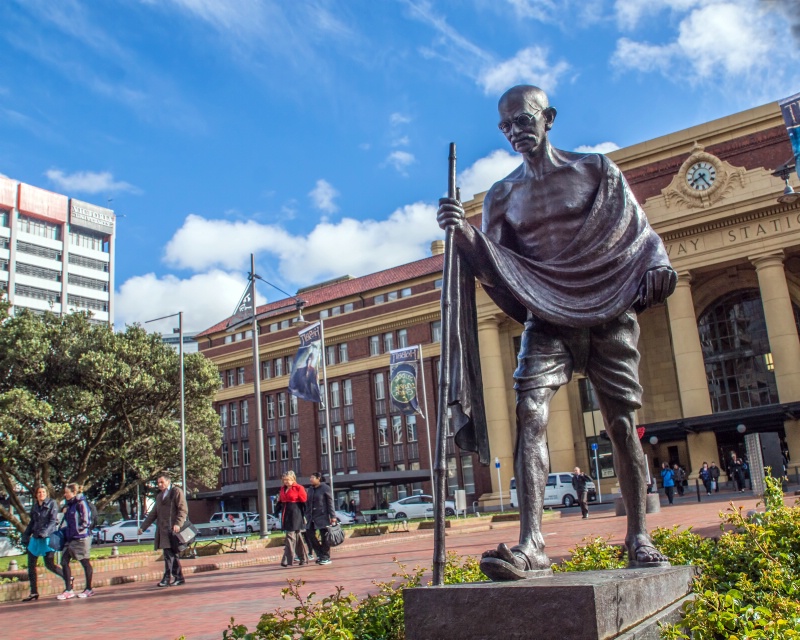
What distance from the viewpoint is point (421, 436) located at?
178 ft

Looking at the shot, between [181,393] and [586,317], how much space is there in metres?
27.0

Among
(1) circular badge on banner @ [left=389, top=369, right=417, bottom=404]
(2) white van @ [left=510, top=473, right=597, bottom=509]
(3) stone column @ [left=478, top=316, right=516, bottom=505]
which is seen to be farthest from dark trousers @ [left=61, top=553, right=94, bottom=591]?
(3) stone column @ [left=478, top=316, right=516, bottom=505]

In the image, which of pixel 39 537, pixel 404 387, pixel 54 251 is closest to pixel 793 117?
pixel 404 387

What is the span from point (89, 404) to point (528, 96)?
84.4ft

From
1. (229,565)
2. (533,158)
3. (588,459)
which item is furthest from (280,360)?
(533,158)

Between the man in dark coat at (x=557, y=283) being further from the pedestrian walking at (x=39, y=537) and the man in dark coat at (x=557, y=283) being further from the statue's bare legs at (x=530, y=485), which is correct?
the pedestrian walking at (x=39, y=537)

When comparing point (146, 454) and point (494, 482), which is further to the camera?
point (494, 482)

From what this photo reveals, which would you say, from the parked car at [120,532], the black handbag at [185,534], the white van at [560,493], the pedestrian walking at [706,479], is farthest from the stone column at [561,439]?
the black handbag at [185,534]

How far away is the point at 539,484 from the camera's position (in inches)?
151

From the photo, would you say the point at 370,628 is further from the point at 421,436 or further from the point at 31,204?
the point at 31,204

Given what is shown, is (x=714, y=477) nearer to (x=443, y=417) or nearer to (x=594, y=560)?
(x=594, y=560)

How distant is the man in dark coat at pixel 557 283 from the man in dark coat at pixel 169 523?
939 cm

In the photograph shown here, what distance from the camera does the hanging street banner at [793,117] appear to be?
19.2 meters

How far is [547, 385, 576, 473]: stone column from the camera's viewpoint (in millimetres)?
43344
